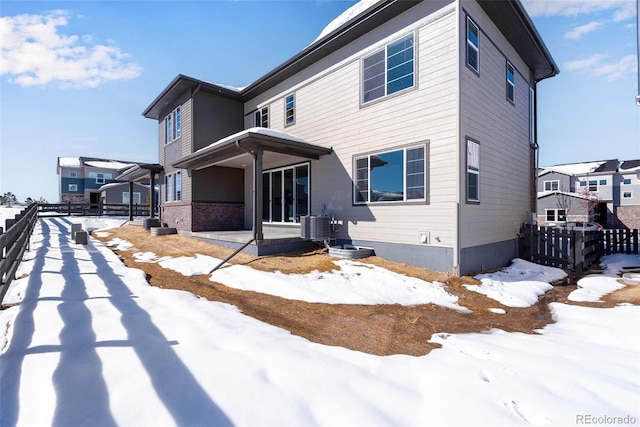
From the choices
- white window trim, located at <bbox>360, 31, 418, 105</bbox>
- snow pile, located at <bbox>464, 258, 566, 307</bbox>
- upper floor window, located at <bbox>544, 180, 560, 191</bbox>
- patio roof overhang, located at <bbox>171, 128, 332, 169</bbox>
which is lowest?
snow pile, located at <bbox>464, 258, 566, 307</bbox>

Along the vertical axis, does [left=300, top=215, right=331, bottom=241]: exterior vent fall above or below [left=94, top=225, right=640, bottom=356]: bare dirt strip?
above

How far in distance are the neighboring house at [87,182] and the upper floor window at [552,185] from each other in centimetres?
4714

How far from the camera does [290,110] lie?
464 inches

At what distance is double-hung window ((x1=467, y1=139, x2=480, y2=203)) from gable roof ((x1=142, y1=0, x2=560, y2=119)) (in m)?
4.03

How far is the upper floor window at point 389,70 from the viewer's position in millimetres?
8039

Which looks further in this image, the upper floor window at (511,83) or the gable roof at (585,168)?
the gable roof at (585,168)

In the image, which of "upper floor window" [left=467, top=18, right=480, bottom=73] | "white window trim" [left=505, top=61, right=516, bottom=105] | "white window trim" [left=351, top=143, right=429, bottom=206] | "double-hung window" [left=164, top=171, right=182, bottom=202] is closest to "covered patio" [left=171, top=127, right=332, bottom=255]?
"white window trim" [left=351, top=143, right=429, bottom=206]

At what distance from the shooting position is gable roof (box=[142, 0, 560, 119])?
809 cm

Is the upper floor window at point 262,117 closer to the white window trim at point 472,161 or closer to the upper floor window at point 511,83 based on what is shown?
the white window trim at point 472,161

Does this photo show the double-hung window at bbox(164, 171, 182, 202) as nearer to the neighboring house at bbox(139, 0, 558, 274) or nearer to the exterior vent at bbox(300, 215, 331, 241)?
the neighboring house at bbox(139, 0, 558, 274)

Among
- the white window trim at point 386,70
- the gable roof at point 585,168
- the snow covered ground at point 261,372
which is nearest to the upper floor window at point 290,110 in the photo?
the white window trim at point 386,70

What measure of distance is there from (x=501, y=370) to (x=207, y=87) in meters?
14.1

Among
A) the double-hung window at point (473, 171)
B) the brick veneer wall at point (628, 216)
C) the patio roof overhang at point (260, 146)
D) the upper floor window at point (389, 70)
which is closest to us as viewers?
the double-hung window at point (473, 171)

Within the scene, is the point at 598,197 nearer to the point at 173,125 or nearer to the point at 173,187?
the point at 173,187
